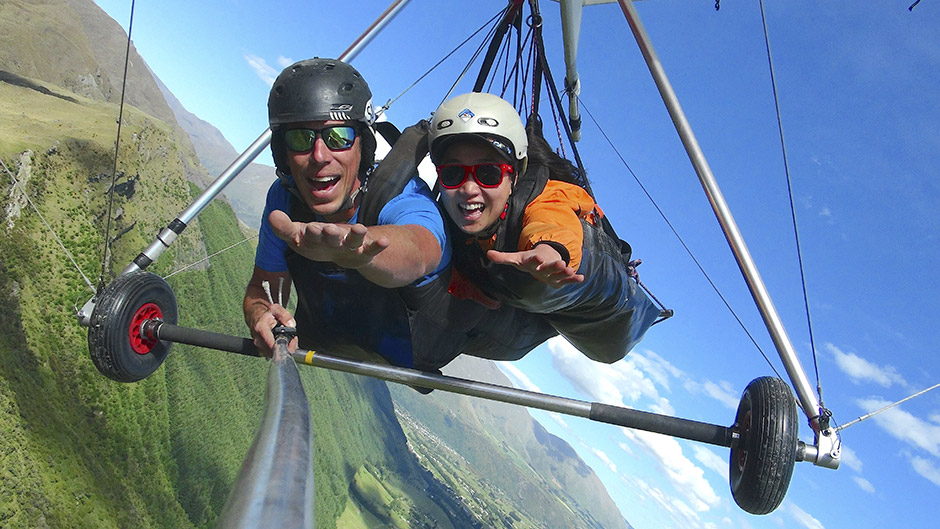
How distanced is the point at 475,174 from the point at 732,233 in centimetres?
156

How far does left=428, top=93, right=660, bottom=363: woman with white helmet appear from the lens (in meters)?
2.81

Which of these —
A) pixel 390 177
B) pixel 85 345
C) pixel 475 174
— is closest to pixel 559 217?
pixel 475 174

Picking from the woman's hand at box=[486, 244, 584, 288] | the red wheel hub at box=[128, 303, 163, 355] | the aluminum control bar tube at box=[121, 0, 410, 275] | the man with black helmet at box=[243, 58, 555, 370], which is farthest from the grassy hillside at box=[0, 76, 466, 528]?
the woman's hand at box=[486, 244, 584, 288]

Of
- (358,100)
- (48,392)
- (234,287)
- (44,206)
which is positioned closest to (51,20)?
(234,287)

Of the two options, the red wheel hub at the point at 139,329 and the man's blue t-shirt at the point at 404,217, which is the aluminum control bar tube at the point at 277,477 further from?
the red wheel hub at the point at 139,329

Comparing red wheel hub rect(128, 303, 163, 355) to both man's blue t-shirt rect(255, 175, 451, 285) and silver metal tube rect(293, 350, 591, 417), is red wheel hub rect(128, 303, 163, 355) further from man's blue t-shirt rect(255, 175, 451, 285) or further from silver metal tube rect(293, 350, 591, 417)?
silver metal tube rect(293, 350, 591, 417)

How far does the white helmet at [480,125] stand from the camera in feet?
9.81

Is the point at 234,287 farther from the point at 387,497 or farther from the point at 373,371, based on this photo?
the point at 373,371

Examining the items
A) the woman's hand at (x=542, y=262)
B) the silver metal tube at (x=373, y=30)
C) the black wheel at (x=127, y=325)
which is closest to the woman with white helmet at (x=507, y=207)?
the woman's hand at (x=542, y=262)

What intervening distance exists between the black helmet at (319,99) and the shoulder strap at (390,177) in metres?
0.19

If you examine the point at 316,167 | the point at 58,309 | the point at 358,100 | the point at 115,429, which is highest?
the point at 358,100

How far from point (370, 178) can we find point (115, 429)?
64849 mm

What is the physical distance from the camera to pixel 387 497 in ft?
419

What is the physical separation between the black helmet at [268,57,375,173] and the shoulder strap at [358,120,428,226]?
0.19 metres
